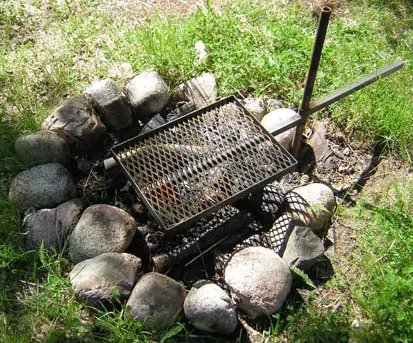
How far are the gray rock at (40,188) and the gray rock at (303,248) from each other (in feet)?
3.71

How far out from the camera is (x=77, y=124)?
104 inches

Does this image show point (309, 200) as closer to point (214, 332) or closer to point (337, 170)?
point (337, 170)

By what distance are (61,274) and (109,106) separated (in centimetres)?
93

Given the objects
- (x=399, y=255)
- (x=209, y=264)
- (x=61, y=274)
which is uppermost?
(x=61, y=274)

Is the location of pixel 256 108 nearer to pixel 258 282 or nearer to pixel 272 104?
pixel 272 104

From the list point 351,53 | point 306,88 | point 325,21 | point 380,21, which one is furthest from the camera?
point 380,21

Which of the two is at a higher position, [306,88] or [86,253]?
[306,88]

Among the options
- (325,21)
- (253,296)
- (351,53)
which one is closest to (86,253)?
(253,296)

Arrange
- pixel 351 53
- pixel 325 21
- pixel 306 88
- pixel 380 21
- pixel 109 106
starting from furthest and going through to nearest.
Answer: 1. pixel 380 21
2. pixel 351 53
3. pixel 109 106
4. pixel 306 88
5. pixel 325 21

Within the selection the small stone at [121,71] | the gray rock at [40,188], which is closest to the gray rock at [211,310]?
the gray rock at [40,188]

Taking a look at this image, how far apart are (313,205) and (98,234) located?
3.41 feet

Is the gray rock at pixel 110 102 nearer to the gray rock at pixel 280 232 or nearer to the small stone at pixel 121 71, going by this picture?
the small stone at pixel 121 71

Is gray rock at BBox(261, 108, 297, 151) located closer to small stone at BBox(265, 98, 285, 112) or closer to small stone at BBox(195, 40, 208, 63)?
small stone at BBox(265, 98, 285, 112)

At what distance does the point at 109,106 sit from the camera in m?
2.71
